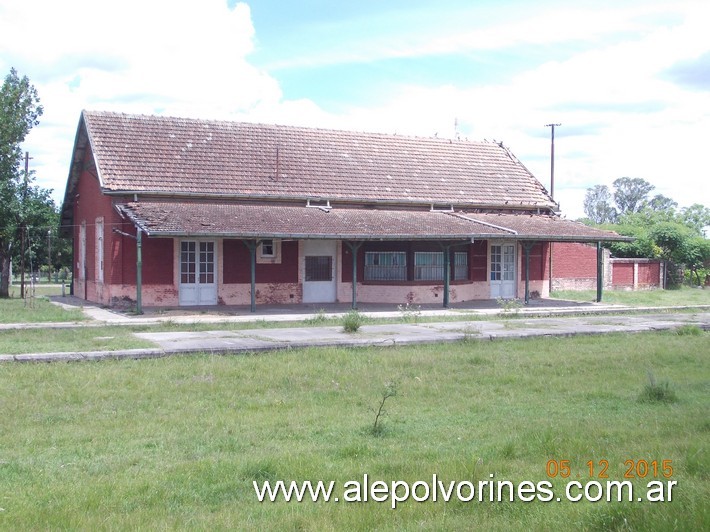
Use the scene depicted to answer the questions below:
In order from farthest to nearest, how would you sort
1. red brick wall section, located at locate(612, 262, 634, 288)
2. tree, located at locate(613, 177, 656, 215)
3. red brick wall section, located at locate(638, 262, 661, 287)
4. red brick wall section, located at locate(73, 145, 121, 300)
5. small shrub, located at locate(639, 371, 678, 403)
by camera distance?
tree, located at locate(613, 177, 656, 215), red brick wall section, located at locate(638, 262, 661, 287), red brick wall section, located at locate(612, 262, 634, 288), red brick wall section, located at locate(73, 145, 121, 300), small shrub, located at locate(639, 371, 678, 403)

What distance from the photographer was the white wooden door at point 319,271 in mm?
25312

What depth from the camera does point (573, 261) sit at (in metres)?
32.1

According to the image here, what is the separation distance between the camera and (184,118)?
27797 mm

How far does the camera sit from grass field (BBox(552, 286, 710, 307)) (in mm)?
28788

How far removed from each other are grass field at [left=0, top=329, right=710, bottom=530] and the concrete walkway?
907mm

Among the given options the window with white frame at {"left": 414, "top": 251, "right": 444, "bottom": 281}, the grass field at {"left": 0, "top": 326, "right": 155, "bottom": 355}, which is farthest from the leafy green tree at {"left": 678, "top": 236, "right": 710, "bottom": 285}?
the grass field at {"left": 0, "top": 326, "right": 155, "bottom": 355}

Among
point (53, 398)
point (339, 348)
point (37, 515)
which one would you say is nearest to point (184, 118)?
point (339, 348)

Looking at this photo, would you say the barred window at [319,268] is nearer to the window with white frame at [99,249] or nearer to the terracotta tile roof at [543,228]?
the terracotta tile roof at [543,228]

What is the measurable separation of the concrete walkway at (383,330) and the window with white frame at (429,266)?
9.69ft

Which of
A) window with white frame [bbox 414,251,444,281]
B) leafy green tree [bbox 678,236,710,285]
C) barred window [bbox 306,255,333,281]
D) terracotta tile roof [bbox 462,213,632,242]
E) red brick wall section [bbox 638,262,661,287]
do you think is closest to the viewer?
terracotta tile roof [bbox 462,213,632,242]

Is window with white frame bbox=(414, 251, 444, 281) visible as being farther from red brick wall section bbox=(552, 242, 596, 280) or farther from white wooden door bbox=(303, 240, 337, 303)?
red brick wall section bbox=(552, 242, 596, 280)

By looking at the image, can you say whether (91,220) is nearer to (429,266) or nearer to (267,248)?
(267,248)

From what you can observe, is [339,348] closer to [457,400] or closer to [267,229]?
[457,400]
